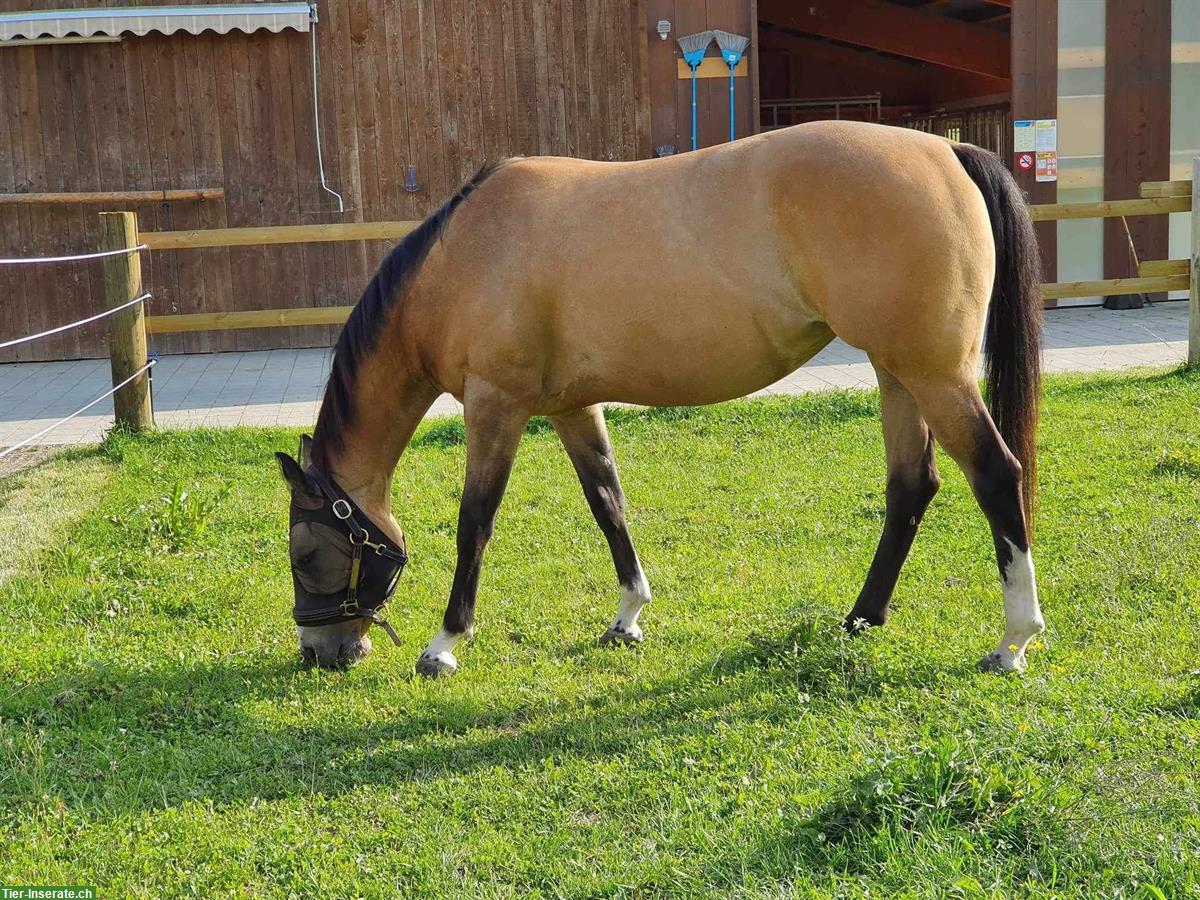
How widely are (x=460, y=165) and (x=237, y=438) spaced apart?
5.13 metres

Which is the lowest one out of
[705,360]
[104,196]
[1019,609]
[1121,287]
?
[1019,609]

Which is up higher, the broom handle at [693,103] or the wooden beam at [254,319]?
the broom handle at [693,103]

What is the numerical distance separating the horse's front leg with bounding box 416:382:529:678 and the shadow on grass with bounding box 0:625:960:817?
30 centimetres

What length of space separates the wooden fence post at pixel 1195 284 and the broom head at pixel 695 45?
4683mm

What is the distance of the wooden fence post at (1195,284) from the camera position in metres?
8.23

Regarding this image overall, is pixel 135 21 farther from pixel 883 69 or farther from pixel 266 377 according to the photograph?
Answer: pixel 883 69

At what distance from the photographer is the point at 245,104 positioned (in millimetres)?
11250

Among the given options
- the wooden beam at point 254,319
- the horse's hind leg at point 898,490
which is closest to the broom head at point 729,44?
the wooden beam at point 254,319

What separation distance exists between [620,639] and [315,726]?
3.67 ft

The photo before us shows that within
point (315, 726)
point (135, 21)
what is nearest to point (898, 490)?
point (315, 726)

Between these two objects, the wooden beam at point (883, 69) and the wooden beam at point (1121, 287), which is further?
the wooden beam at point (883, 69)

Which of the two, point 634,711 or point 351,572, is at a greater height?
point 351,572

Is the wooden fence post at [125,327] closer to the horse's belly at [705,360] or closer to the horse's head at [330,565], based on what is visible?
the horse's head at [330,565]

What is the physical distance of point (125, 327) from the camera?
7418 mm
